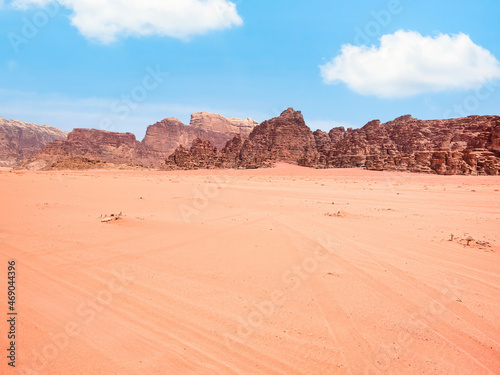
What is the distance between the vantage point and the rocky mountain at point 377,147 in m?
33.1

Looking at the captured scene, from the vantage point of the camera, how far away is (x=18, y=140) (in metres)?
159

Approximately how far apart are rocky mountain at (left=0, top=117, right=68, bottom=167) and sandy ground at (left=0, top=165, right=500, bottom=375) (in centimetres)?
15152

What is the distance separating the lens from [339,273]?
362 centimetres

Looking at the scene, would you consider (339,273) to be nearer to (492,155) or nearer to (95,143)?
(492,155)

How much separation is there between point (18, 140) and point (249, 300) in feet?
691

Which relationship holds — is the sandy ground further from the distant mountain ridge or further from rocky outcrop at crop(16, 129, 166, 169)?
rocky outcrop at crop(16, 129, 166, 169)

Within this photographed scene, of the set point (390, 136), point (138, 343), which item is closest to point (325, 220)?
point (138, 343)

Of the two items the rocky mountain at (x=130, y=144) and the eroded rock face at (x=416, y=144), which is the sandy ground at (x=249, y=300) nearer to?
the eroded rock face at (x=416, y=144)

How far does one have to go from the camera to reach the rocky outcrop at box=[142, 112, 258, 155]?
160 m

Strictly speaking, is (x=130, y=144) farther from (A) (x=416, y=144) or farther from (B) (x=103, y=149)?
(A) (x=416, y=144)

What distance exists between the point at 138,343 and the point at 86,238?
132 inches

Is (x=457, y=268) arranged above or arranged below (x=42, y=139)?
below

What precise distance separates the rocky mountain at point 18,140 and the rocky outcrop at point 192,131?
60770 millimetres

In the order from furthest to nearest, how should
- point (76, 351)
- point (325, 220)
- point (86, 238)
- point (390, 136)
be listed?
point (390, 136)
point (325, 220)
point (86, 238)
point (76, 351)
